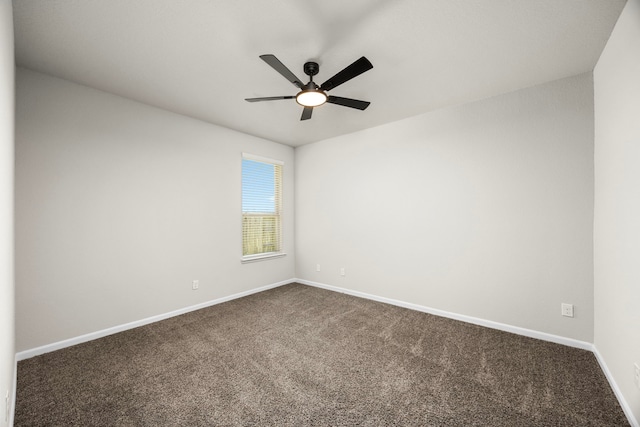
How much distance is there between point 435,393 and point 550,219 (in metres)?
2.05

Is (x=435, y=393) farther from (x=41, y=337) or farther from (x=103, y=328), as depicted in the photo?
(x=41, y=337)

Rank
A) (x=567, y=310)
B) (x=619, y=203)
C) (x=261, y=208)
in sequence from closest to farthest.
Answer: (x=619, y=203), (x=567, y=310), (x=261, y=208)

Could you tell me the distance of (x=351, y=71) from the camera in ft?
6.43

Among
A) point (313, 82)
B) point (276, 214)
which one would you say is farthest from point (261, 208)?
point (313, 82)

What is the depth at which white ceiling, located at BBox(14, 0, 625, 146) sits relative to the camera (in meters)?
1.72

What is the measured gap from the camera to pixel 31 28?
1.87 m

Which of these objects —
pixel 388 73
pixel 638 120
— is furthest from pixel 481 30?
pixel 638 120

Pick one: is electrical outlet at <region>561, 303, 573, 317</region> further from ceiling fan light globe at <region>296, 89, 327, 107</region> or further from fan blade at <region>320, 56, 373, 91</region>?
ceiling fan light globe at <region>296, 89, 327, 107</region>

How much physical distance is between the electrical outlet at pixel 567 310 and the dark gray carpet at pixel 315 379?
0.31 metres

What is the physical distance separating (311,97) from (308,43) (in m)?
0.40

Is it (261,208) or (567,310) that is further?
(261,208)

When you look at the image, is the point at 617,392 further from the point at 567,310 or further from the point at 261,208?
the point at 261,208

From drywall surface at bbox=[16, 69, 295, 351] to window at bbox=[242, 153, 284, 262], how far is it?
0.95 feet

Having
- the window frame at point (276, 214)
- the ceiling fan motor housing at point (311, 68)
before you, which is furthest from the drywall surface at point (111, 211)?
the ceiling fan motor housing at point (311, 68)
